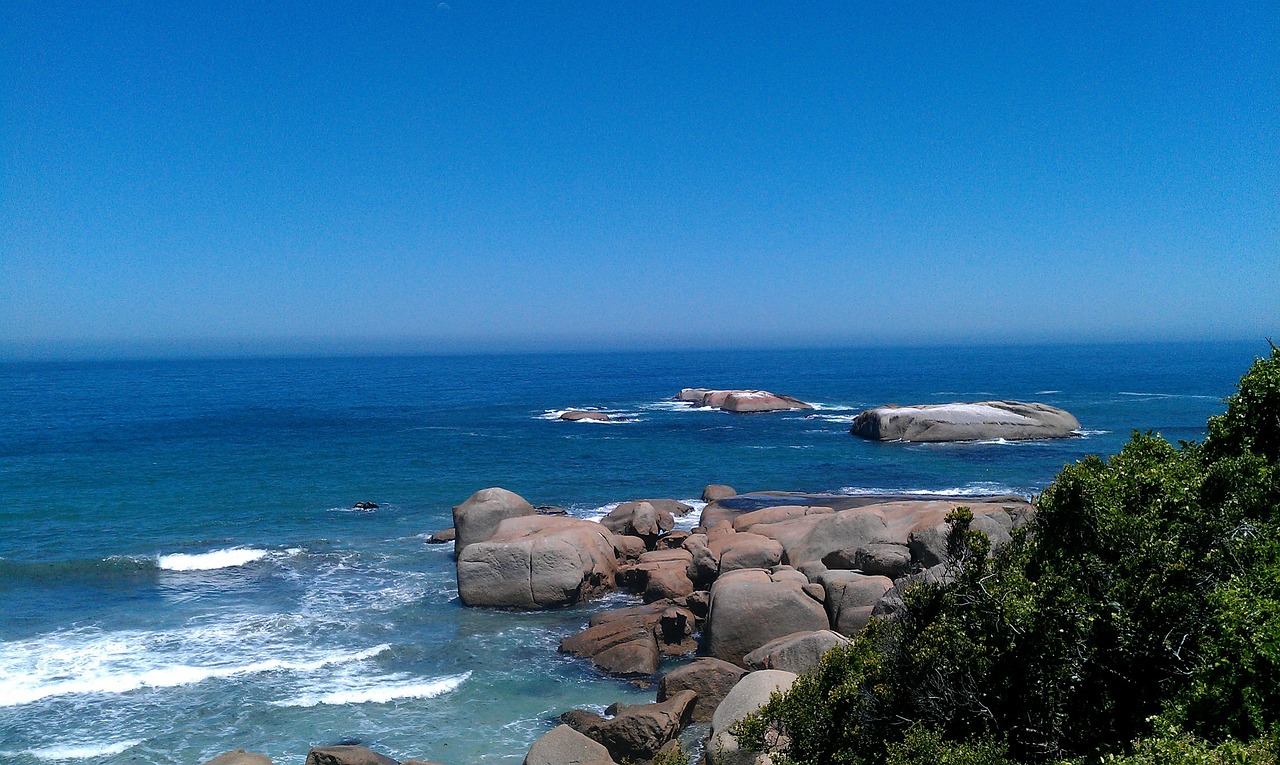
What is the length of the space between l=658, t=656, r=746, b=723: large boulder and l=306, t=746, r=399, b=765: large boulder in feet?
20.7

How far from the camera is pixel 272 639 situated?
75.1 feet

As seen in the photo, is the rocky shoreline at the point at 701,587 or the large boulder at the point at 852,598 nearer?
the rocky shoreline at the point at 701,587

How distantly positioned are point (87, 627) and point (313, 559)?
8.00 meters

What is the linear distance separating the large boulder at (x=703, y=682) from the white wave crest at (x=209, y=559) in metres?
20.4

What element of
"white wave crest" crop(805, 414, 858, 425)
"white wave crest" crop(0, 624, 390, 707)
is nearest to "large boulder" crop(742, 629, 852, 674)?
"white wave crest" crop(0, 624, 390, 707)

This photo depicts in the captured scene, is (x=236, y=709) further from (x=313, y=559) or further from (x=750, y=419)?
(x=750, y=419)

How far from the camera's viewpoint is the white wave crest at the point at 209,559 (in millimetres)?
30172

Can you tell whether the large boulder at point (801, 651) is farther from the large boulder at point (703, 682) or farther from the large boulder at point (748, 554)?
the large boulder at point (748, 554)

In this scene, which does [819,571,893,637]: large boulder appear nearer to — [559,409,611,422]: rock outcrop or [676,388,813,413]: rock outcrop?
[559,409,611,422]: rock outcrop

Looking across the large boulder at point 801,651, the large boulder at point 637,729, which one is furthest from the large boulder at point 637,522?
the large boulder at point 637,729

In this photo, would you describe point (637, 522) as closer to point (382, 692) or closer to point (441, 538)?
point (441, 538)

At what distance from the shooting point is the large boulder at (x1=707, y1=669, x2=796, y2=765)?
14.0 meters

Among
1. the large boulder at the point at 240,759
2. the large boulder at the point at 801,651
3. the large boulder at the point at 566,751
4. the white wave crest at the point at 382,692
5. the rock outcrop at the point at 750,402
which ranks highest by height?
the rock outcrop at the point at 750,402

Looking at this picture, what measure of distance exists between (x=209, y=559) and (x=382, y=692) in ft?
50.0
